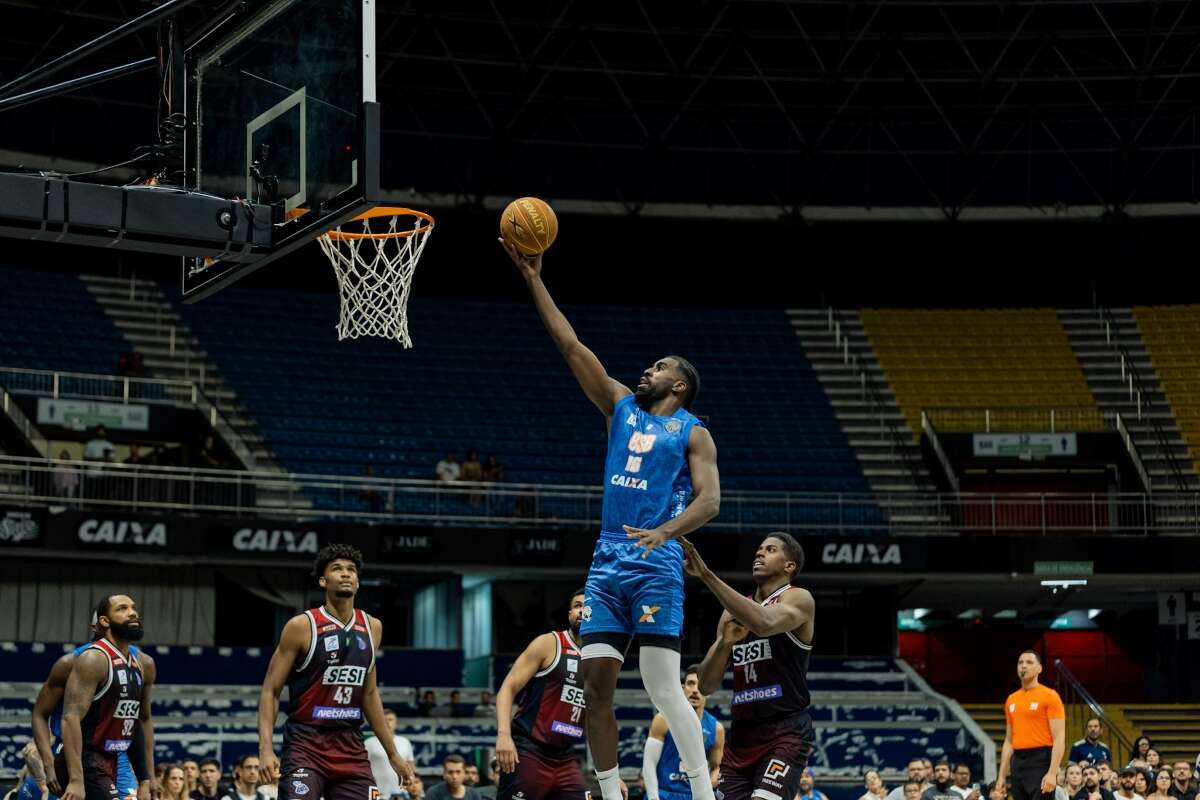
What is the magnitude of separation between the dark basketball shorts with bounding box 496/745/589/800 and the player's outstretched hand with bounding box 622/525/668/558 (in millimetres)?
3663

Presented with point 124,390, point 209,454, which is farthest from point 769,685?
point 124,390

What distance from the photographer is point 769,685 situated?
9.60m

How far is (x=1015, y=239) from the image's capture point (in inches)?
1453

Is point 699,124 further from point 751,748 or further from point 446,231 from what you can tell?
point 751,748

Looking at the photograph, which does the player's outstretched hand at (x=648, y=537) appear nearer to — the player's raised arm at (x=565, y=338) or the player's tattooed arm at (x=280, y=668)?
the player's raised arm at (x=565, y=338)

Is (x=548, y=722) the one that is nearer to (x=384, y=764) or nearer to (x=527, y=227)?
(x=527, y=227)

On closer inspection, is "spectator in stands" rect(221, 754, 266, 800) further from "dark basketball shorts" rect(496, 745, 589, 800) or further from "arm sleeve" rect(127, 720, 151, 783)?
"dark basketball shorts" rect(496, 745, 589, 800)

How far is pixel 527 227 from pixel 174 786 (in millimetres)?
9898

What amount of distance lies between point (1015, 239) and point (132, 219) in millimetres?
29282

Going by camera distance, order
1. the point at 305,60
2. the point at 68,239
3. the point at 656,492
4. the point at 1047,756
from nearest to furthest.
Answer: the point at 656,492, the point at 68,239, the point at 305,60, the point at 1047,756

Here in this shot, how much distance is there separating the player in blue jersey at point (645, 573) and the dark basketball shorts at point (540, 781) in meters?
2.87

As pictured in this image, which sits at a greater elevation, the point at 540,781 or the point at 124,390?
the point at 124,390

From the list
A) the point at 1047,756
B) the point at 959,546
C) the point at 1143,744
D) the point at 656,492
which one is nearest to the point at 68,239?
the point at 656,492

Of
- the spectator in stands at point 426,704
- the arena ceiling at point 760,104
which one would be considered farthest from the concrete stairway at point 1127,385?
the spectator in stands at point 426,704
